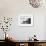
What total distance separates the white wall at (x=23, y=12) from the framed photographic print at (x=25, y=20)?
91 millimetres

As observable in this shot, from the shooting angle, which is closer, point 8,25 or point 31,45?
point 31,45

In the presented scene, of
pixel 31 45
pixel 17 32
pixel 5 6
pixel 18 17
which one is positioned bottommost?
pixel 31 45

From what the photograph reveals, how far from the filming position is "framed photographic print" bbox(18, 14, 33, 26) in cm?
Result: 364

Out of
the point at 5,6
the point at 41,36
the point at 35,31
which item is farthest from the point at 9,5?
the point at 41,36

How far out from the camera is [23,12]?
3.65 meters

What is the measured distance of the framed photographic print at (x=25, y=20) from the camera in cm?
364

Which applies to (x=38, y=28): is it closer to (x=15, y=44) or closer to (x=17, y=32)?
(x=17, y=32)

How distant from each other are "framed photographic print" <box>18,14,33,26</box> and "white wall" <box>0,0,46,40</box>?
9 centimetres

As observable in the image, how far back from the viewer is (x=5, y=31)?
3602mm

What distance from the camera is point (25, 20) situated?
3662mm

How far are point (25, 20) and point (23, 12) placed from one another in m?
0.25

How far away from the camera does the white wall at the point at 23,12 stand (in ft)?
11.9

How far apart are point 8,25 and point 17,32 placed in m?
0.34

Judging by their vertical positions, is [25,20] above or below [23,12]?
below
